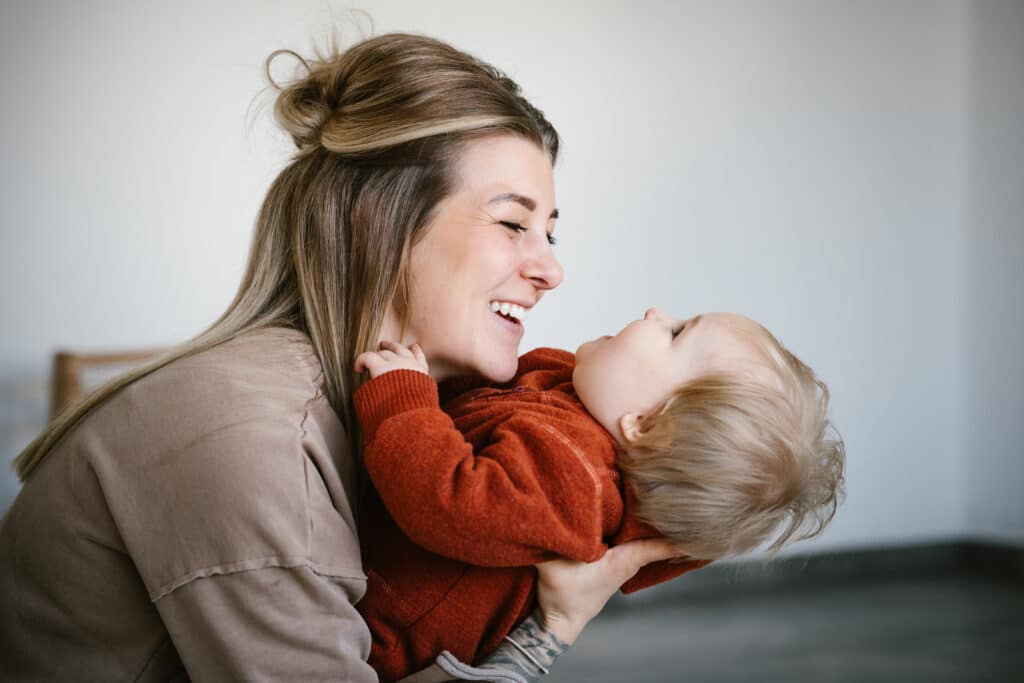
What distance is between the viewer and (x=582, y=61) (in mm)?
5027

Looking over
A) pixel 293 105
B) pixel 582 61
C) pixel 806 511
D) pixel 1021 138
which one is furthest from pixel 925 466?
pixel 293 105

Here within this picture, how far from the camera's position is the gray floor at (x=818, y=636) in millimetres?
3848

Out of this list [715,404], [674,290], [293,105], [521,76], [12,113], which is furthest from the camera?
[674,290]

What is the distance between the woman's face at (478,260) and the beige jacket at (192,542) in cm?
35

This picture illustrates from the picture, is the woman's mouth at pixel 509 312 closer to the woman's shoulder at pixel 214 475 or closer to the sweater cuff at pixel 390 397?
the sweater cuff at pixel 390 397

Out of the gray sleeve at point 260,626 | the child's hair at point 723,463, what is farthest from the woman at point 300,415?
the child's hair at point 723,463

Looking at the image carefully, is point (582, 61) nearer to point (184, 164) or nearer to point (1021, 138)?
point (184, 164)

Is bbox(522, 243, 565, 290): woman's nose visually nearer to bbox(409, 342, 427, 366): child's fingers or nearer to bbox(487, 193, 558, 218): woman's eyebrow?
bbox(487, 193, 558, 218): woman's eyebrow

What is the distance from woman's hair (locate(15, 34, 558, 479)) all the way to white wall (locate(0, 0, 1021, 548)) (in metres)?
2.79

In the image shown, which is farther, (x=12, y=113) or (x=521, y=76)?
(x=521, y=76)

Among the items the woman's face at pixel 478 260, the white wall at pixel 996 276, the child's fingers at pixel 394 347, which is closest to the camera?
the child's fingers at pixel 394 347

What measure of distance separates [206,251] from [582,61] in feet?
6.64

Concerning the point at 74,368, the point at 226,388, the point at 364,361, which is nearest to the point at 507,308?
the point at 364,361

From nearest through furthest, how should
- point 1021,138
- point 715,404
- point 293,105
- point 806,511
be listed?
1. point 715,404
2. point 806,511
3. point 293,105
4. point 1021,138
